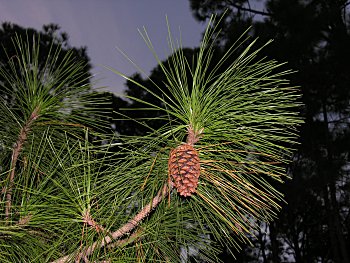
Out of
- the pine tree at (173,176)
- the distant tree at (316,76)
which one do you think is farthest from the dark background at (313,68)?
the pine tree at (173,176)

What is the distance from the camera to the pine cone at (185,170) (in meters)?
0.79

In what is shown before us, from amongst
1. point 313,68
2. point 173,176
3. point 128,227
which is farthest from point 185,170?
point 313,68

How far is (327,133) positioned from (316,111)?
0.57 meters

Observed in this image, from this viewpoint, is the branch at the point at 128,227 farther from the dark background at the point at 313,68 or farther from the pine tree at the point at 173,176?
the dark background at the point at 313,68

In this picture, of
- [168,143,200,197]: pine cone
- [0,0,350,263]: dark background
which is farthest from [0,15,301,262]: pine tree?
[0,0,350,263]: dark background

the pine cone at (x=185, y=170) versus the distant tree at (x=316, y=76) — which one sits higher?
the distant tree at (x=316, y=76)

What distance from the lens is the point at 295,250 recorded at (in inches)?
573

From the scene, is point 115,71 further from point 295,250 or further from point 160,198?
point 295,250

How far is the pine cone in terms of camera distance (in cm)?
79

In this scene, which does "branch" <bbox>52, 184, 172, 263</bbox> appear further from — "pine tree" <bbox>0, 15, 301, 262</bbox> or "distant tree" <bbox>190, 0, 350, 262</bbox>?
"distant tree" <bbox>190, 0, 350, 262</bbox>

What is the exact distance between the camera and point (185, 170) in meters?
0.80

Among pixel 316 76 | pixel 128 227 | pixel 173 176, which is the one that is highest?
pixel 316 76

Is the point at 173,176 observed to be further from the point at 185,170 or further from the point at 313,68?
the point at 313,68

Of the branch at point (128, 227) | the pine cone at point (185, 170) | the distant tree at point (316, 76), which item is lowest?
the branch at point (128, 227)
